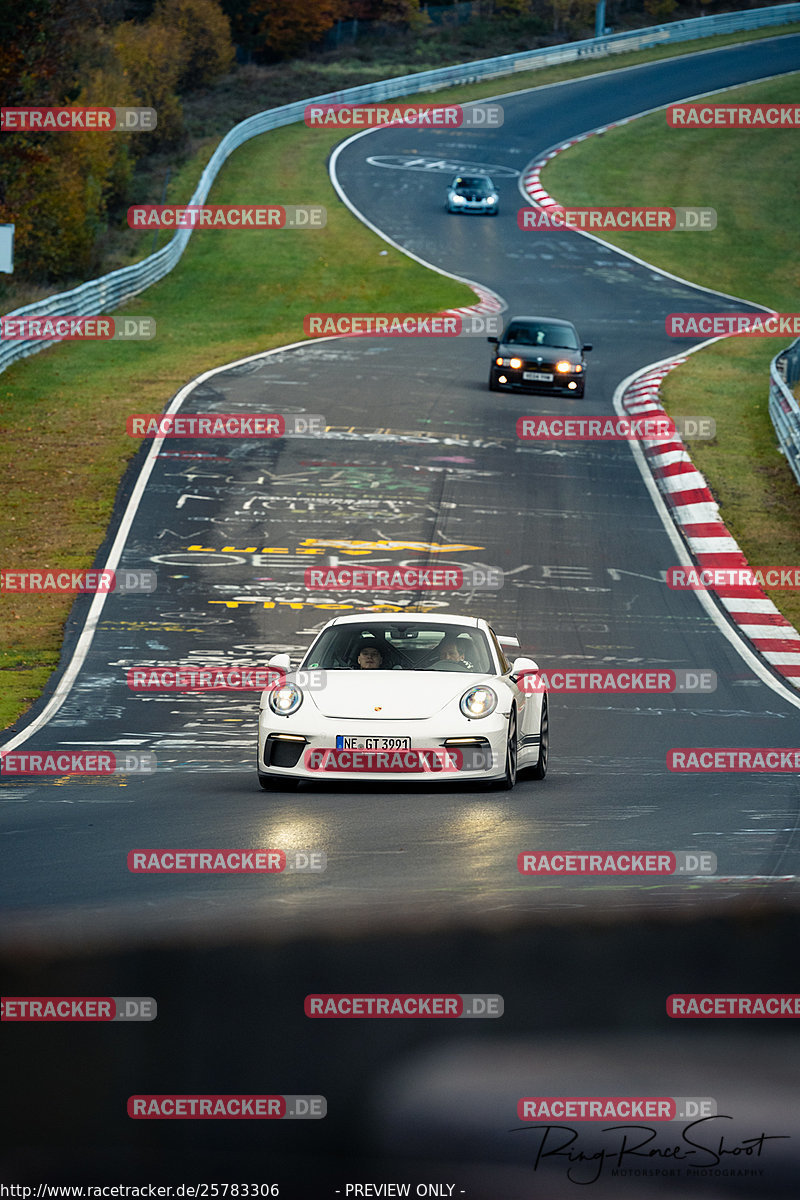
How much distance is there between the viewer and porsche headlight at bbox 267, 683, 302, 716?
1068 cm

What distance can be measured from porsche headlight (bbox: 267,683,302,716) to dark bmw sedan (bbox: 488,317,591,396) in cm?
2315

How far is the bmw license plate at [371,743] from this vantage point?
10.4m

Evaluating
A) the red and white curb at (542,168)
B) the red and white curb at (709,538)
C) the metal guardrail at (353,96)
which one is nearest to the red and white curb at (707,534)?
the red and white curb at (709,538)

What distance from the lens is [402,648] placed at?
11977 millimetres

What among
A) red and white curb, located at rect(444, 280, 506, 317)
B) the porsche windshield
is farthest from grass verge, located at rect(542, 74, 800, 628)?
the porsche windshield

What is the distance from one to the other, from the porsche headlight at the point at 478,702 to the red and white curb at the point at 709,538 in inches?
296

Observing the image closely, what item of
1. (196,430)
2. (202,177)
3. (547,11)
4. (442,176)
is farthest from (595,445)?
(547,11)

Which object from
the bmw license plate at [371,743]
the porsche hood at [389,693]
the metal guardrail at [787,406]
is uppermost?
the porsche hood at [389,693]

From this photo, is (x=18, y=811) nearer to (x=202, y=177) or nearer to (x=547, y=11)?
(x=202, y=177)

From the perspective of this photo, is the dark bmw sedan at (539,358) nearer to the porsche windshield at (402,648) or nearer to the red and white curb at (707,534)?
the red and white curb at (707,534)

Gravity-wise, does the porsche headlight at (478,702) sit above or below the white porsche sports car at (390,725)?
above

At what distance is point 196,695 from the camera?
16.2m

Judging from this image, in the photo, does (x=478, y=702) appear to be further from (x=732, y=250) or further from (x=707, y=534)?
(x=732, y=250)

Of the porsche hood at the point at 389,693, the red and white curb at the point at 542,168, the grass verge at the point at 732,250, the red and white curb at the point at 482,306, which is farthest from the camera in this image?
the red and white curb at the point at 542,168
